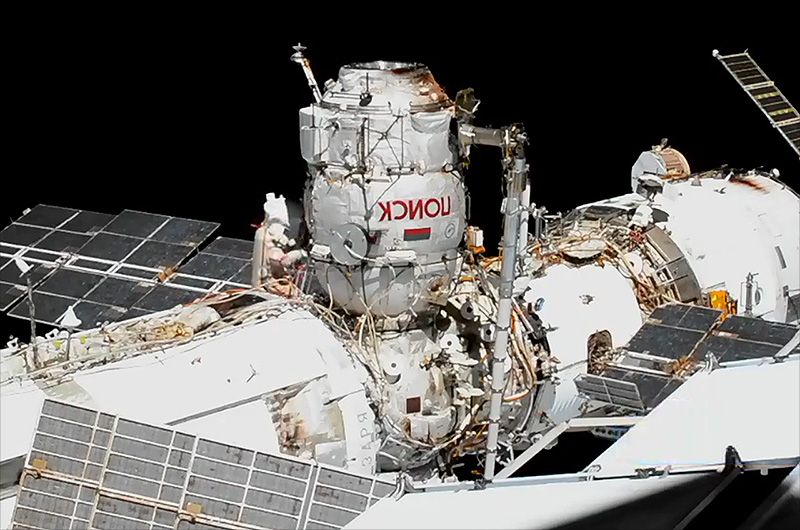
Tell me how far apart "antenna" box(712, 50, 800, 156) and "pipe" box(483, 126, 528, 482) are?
311 centimetres

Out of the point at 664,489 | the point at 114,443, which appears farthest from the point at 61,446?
the point at 664,489

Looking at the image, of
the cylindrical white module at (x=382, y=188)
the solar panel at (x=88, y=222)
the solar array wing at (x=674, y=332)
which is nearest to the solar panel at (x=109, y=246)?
the solar panel at (x=88, y=222)

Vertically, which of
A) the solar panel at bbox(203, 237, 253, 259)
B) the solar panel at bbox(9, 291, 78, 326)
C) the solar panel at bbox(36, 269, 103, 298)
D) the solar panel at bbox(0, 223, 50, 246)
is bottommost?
the solar panel at bbox(9, 291, 78, 326)

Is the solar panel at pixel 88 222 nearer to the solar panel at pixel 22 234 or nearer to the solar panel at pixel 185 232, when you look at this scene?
the solar panel at pixel 22 234

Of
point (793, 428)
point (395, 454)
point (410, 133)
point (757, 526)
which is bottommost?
point (395, 454)

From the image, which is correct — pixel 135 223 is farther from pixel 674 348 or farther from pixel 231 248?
pixel 674 348

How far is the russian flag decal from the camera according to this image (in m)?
8.52

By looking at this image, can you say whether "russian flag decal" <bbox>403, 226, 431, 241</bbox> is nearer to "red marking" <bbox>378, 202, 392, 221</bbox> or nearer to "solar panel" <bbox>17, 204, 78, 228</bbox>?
"red marking" <bbox>378, 202, 392, 221</bbox>

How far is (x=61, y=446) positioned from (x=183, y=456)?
63 cm

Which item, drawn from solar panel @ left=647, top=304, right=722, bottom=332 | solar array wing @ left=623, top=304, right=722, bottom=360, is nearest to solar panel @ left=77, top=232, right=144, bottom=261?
solar array wing @ left=623, top=304, right=722, bottom=360

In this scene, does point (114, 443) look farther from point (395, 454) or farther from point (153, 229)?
point (153, 229)

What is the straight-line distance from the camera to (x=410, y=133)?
27.8ft

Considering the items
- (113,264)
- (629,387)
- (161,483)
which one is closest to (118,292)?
(113,264)

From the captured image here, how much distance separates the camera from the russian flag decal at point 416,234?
8.52 metres
